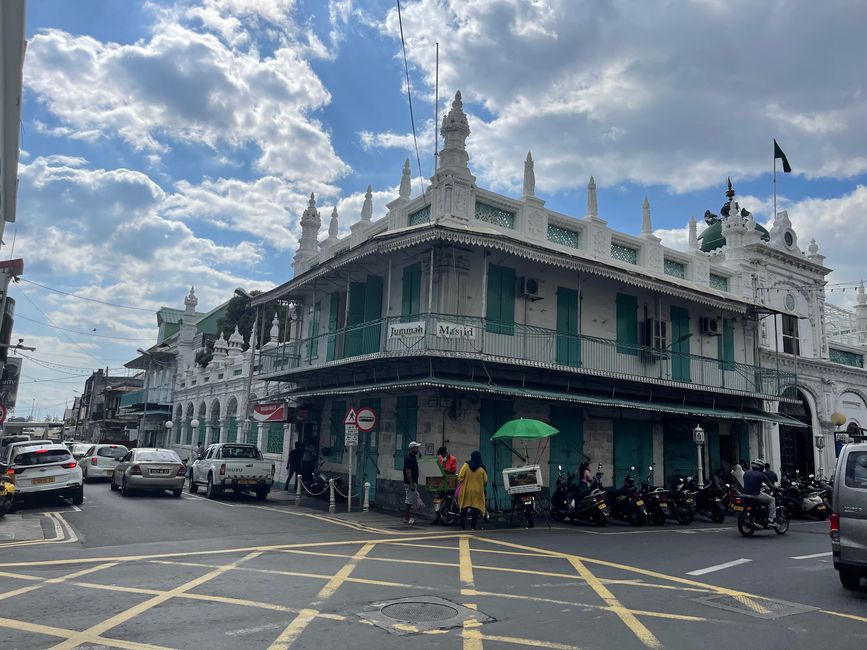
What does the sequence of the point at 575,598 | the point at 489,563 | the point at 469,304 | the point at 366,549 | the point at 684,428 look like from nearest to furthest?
the point at 575,598
the point at 489,563
the point at 366,549
the point at 469,304
the point at 684,428

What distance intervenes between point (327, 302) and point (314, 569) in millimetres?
14318

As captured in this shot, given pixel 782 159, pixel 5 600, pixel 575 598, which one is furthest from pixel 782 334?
pixel 5 600

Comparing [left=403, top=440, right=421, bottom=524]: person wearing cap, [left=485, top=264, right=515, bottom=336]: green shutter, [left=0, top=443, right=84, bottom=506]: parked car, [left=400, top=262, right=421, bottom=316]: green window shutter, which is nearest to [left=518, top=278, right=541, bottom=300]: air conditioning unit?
[left=485, top=264, right=515, bottom=336]: green shutter

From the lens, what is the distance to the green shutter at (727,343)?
22.5 m

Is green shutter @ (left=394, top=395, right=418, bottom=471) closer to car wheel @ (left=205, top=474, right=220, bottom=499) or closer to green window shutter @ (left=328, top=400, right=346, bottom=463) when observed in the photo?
green window shutter @ (left=328, top=400, right=346, bottom=463)

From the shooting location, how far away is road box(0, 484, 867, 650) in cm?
552

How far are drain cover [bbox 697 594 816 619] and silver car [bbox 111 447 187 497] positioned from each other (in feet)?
53.1

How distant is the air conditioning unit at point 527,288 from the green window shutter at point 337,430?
684 cm

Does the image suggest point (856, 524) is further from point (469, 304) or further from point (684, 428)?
point (684, 428)

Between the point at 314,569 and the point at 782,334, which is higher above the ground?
the point at 782,334

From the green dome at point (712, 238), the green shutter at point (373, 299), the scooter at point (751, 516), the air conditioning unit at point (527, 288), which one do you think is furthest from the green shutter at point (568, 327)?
the green dome at point (712, 238)

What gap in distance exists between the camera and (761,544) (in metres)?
11.8

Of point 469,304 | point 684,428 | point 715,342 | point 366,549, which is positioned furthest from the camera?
point 715,342

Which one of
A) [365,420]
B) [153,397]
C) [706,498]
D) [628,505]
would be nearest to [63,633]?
[365,420]
